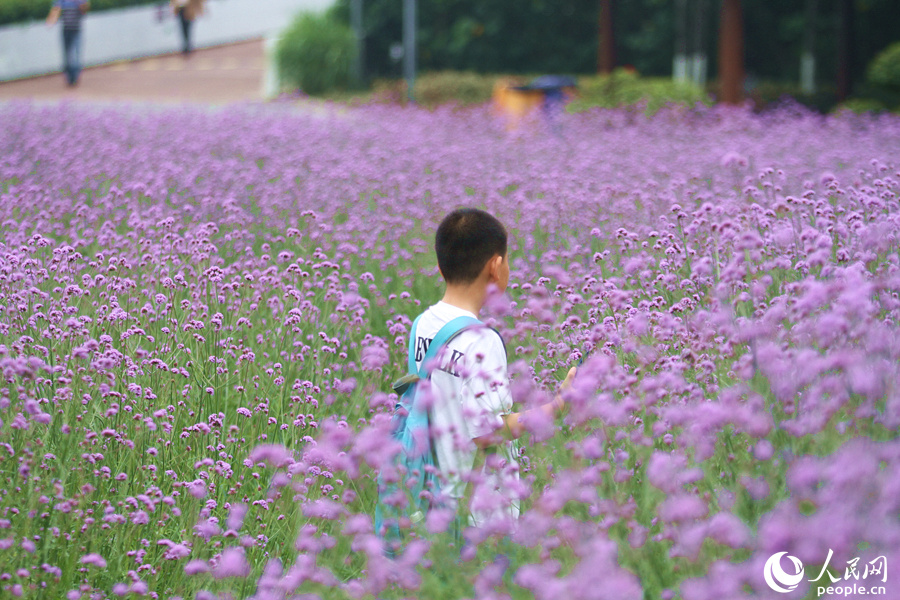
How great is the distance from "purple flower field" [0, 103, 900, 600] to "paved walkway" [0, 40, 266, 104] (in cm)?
1853

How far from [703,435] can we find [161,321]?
280cm

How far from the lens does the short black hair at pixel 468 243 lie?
3.31 m

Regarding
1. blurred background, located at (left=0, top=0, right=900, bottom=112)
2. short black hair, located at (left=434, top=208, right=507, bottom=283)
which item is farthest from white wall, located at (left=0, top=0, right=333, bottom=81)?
short black hair, located at (left=434, top=208, right=507, bottom=283)

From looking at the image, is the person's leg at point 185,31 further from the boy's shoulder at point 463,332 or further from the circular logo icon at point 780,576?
the circular logo icon at point 780,576

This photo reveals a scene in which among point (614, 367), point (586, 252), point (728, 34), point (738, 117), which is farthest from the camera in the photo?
point (728, 34)

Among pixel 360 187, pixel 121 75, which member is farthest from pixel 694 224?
pixel 121 75

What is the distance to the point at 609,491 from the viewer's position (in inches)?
102

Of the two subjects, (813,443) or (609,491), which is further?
(609,491)

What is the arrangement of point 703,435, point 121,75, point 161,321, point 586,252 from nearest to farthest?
point 703,435 < point 161,321 < point 586,252 < point 121,75

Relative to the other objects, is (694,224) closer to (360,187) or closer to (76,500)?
(76,500)

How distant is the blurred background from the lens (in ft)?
83.0

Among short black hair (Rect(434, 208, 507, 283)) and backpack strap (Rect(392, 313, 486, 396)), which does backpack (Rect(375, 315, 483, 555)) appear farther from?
short black hair (Rect(434, 208, 507, 283))

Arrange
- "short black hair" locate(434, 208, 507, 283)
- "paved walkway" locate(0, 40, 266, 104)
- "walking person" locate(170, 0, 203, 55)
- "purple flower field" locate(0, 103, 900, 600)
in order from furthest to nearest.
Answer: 1. "walking person" locate(170, 0, 203, 55)
2. "paved walkway" locate(0, 40, 266, 104)
3. "short black hair" locate(434, 208, 507, 283)
4. "purple flower field" locate(0, 103, 900, 600)

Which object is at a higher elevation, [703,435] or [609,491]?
[703,435]
